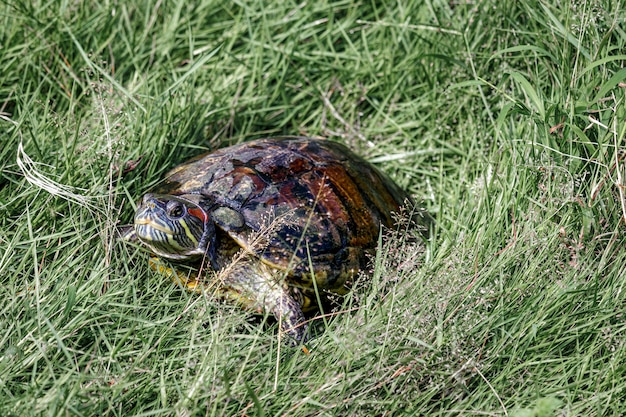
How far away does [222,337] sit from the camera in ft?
9.46

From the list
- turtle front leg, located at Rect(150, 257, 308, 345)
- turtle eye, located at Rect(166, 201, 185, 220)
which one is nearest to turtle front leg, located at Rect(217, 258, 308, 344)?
turtle front leg, located at Rect(150, 257, 308, 345)

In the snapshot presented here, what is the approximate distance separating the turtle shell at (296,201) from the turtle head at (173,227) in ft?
0.33

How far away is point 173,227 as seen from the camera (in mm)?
3275

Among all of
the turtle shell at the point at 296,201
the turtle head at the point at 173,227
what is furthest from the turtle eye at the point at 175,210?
the turtle shell at the point at 296,201

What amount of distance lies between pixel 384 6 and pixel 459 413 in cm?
296

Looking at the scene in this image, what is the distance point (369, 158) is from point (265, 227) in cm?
147

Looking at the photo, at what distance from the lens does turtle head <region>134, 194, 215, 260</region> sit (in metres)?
3.29

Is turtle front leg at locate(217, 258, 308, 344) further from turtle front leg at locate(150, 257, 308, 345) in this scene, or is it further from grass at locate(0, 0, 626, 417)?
grass at locate(0, 0, 626, 417)

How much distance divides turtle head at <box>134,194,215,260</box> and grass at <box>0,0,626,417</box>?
138 millimetres

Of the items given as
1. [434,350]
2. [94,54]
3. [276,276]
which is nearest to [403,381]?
[434,350]

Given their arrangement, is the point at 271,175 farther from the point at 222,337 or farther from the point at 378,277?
the point at 222,337

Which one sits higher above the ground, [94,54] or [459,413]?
[94,54]

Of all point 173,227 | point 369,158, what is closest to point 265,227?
point 173,227

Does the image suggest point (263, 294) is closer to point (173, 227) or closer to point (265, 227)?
point (265, 227)
